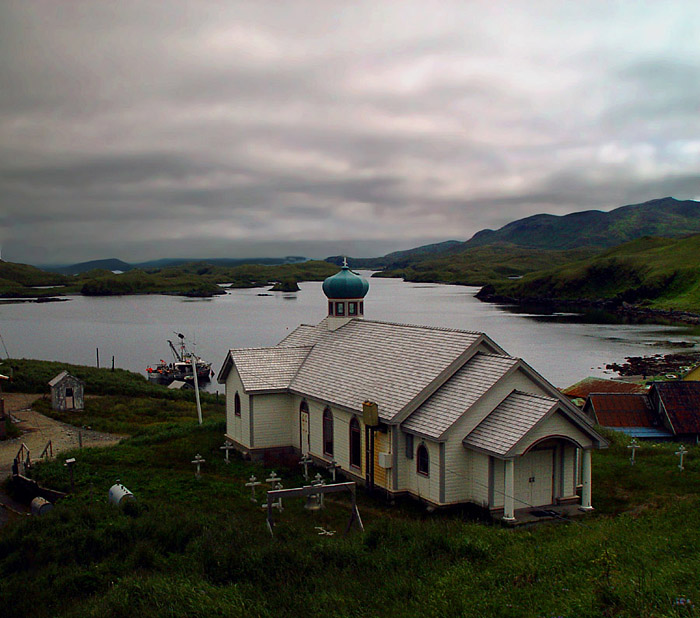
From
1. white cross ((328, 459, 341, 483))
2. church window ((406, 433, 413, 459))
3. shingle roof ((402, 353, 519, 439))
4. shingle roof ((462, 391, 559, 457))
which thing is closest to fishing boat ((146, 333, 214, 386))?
white cross ((328, 459, 341, 483))

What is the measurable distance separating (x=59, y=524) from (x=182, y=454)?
1117 centimetres

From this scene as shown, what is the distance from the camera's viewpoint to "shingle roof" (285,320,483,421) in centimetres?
2047

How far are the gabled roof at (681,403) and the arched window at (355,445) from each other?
1870 centimetres

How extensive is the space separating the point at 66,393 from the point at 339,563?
30472mm

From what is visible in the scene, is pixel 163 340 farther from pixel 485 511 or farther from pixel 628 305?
pixel 628 305

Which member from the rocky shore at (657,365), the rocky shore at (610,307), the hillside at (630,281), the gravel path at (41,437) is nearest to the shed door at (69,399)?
the gravel path at (41,437)

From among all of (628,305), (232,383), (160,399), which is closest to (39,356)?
(160,399)

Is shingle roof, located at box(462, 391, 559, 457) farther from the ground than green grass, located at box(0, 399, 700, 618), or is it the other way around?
shingle roof, located at box(462, 391, 559, 457)

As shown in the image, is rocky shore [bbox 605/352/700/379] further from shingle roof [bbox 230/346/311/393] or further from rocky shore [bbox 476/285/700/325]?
rocky shore [bbox 476/285/700/325]

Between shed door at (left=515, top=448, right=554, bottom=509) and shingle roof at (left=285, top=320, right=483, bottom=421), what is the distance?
3638 mm

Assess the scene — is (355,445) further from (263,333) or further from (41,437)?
(263,333)

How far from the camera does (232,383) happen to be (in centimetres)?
2759

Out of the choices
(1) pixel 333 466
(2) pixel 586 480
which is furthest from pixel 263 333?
(2) pixel 586 480

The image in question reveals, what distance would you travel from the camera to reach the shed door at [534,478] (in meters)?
18.5
